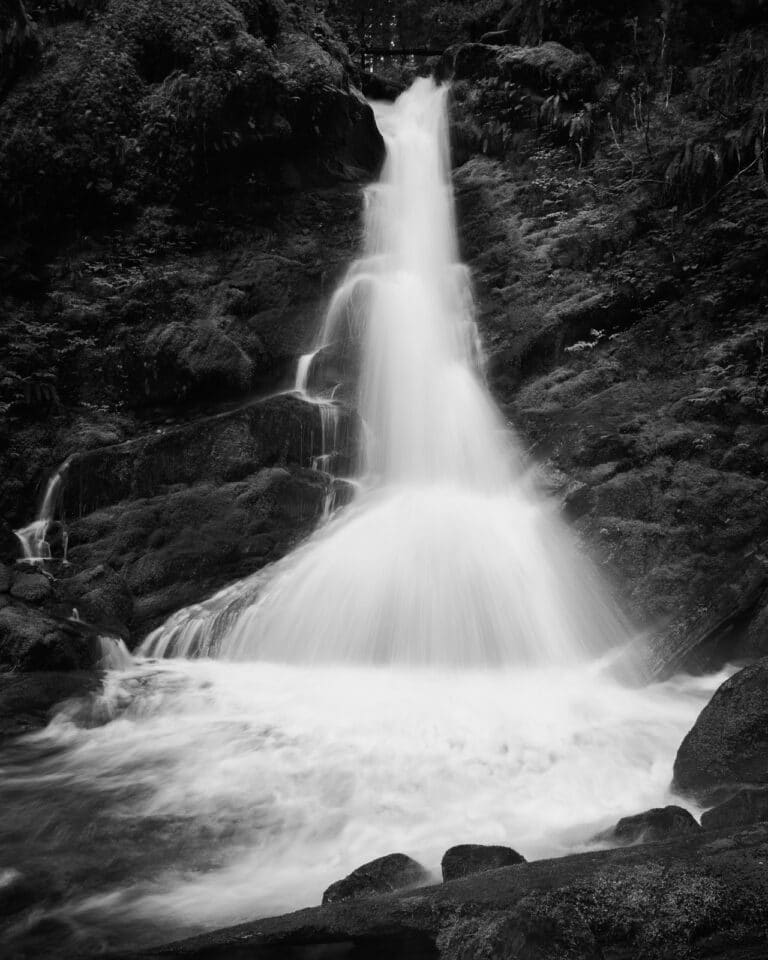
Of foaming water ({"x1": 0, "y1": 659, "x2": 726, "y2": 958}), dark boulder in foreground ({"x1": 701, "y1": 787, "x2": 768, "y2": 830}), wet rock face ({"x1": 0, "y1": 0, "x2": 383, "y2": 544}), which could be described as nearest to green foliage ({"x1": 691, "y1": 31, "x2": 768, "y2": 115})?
wet rock face ({"x1": 0, "y1": 0, "x2": 383, "y2": 544})

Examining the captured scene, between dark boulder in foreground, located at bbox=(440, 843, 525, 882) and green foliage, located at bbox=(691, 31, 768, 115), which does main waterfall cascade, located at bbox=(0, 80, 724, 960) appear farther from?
green foliage, located at bbox=(691, 31, 768, 115)

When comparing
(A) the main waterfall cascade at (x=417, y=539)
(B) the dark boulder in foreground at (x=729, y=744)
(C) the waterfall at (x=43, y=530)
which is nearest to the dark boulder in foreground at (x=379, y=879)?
(B) the dark boulder in foreground at (x=729, y=744)

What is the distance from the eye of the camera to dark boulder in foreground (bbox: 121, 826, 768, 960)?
2.04 metres

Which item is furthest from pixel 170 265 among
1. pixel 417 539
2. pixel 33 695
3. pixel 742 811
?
pixel 742 811

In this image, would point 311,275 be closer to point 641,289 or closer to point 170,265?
point 170,265

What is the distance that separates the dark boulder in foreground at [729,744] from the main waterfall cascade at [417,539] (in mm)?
2439

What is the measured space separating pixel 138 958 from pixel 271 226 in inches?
559

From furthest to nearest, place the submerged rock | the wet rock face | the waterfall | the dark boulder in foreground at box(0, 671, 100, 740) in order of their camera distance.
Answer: the wet rock face < the waterfall < the submerged rock < the dark boulder in foreground at box(0, 671, 100, 740)

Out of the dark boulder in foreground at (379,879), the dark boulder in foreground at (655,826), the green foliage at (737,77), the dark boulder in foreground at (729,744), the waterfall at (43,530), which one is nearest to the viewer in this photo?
the dark boulder in foreground at (379,879)

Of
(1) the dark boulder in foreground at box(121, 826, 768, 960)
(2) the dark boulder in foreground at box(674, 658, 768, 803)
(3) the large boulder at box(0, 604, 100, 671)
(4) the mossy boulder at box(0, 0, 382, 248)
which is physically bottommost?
(1) the dark boulder in foreground at box(121, 826, 768, 960)

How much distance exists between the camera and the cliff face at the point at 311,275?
8.24 m

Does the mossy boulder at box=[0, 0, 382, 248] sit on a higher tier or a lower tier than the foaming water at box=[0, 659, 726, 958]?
higher

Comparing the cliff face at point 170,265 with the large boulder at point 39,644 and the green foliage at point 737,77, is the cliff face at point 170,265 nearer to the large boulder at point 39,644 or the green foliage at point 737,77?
the large boulder at point 39,644

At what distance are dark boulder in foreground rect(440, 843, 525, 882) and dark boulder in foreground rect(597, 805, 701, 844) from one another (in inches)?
25.9
